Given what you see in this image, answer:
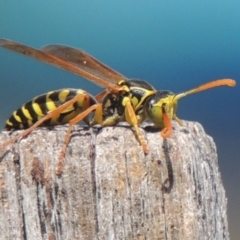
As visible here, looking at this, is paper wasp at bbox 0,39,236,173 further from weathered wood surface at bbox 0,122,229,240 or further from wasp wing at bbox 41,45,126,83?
weathered wood surface at bbox 0,122,229,240

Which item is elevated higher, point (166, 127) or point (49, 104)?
point (49, 104)

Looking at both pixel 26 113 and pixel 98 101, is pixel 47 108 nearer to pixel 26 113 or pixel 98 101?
pixel 26 113

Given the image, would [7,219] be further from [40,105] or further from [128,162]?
[40,105]

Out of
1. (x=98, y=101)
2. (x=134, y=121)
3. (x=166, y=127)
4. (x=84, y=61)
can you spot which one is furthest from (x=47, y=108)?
(x=166, y=127)

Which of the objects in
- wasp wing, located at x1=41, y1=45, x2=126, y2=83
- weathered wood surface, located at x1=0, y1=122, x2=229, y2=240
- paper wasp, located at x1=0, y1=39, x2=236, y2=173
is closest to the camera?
weathered wood surface, located at x1=0, y1=122, x2=229, y2=240

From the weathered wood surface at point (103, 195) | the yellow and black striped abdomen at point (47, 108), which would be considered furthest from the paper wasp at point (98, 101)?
the weathered wood surface at point (103, 195)

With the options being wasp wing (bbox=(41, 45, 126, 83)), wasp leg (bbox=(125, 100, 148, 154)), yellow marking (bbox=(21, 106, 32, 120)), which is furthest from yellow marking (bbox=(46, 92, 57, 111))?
wasp wing (bbox=(41, 45, 126, 83))

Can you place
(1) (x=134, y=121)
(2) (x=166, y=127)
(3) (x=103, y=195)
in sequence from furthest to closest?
1. (1) (x=134, y=121)
2. (2) (x=166, y=127)
3. (3) (x=103, y=195)
